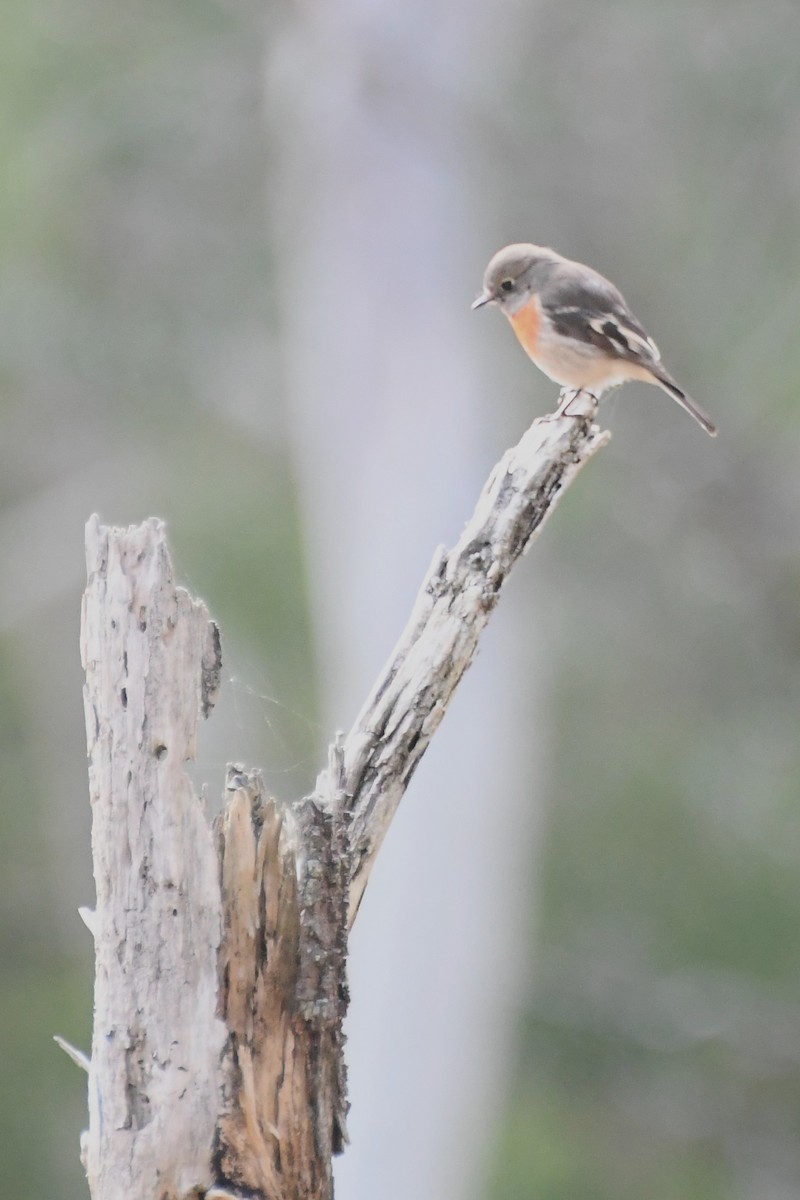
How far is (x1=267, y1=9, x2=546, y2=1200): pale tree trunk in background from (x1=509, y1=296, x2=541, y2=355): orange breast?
4781 millimetres

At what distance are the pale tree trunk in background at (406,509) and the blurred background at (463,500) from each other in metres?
0.03

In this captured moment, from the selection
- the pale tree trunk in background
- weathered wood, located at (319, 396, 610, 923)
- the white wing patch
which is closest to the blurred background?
the pale tree trunk in background

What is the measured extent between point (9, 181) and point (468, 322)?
11.9 feet

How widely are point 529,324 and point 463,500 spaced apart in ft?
16.6

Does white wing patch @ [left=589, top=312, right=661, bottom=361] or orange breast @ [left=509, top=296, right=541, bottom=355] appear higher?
orange breast @ [left=509, top=296, right=541, bottom=355]

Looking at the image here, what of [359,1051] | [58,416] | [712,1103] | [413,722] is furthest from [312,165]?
[413,722]

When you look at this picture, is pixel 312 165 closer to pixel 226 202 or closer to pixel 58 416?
pixel 226 202

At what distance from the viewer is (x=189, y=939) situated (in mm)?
2965

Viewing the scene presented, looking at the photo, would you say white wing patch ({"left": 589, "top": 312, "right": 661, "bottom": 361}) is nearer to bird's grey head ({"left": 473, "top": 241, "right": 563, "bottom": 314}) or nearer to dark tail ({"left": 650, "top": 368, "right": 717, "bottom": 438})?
dark tail ({"left": 650, "top": 368, "right": 717, "bottom": 438})

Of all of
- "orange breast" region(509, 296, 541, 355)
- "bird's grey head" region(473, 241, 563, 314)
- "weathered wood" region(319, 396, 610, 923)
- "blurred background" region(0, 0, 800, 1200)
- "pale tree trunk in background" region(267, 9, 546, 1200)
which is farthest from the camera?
"blurred background" region(0, 0, 800, 1200)

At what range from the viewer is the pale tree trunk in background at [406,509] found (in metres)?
10.6

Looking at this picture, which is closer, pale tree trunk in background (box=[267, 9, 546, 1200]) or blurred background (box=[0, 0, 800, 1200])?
pale tree trunk in background (box=[267, 9, 546, 1200])

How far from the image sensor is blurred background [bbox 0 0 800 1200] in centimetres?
1127

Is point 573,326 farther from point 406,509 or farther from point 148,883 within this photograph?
point 406,509
